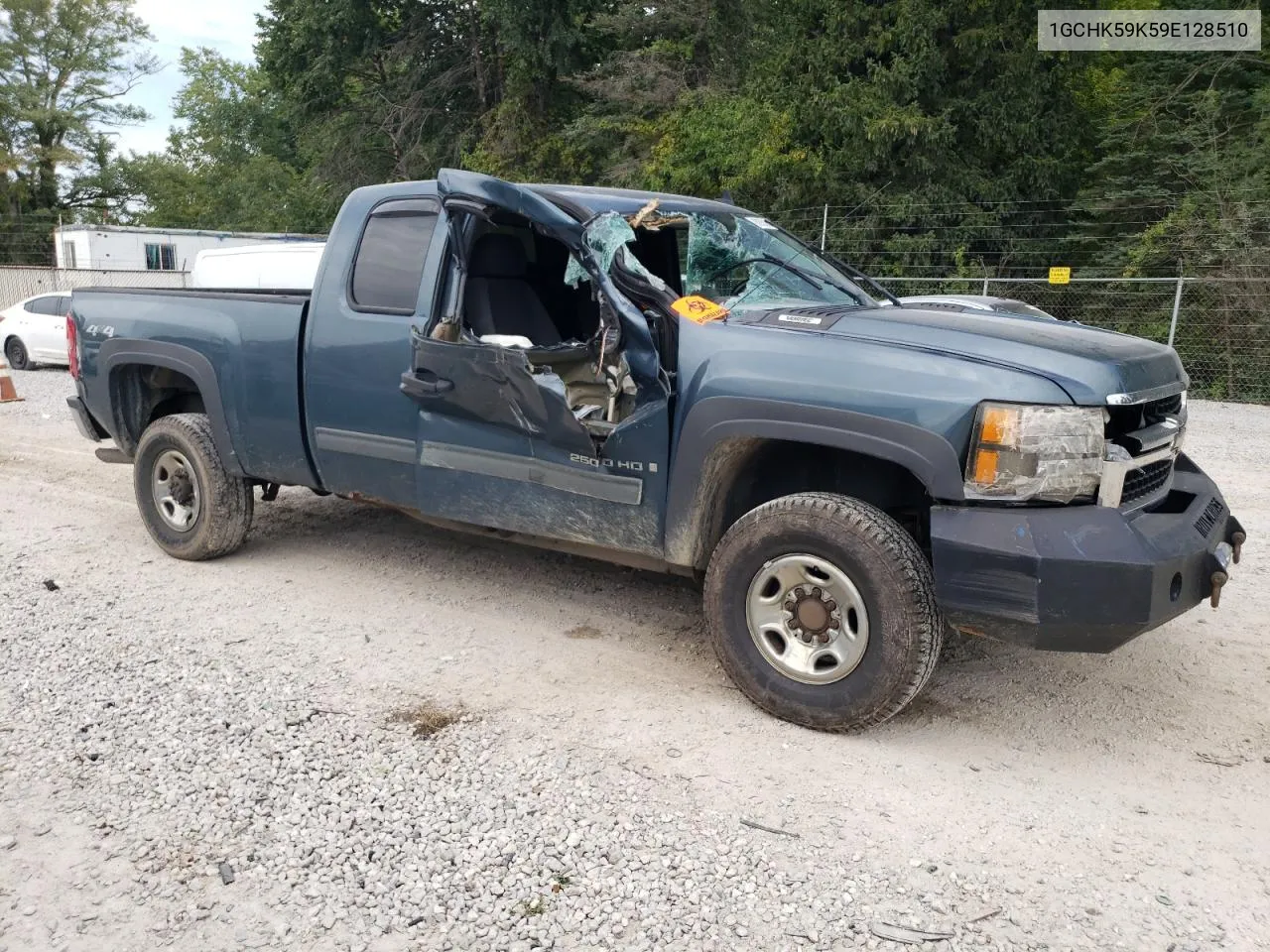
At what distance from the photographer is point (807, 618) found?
150 inches

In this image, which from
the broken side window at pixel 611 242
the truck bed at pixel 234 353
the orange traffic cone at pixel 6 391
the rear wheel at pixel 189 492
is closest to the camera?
the broken side window at pixel 611 242

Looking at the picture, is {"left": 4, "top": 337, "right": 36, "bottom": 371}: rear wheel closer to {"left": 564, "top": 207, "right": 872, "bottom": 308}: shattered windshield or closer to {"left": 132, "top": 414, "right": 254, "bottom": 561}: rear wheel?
{"left": 132, "top": 414, "right": 254, "bottom": 561}: rear wheel

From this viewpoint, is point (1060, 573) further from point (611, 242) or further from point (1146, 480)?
point (611, 242)

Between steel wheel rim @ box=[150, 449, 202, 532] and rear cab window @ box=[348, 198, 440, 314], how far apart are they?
171 cm

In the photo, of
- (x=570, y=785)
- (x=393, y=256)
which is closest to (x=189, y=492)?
(x=393, y=256)

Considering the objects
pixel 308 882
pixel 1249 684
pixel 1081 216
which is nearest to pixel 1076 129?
pixel 1081 216

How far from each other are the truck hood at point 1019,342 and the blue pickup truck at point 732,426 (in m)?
0.01

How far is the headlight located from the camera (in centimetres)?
337

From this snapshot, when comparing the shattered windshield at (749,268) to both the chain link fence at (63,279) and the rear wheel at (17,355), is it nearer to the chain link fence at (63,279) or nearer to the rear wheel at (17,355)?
the rear wheel at (17,355)

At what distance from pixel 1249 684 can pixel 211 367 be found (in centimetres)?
525

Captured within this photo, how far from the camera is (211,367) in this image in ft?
18.4

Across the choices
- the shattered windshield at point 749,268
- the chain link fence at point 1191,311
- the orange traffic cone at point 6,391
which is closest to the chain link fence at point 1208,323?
the chain link fence at point 1191,311

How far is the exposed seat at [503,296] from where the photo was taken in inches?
196

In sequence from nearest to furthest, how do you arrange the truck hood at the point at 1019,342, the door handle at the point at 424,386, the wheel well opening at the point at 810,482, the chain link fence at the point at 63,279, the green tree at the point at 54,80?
the truck hood at the point at 1019,342
the wheel well opening at the point at 810,482
the door handle at the point at 424,386
the chain link fence at the point at 63,279
the green tree at the point at 54,80
